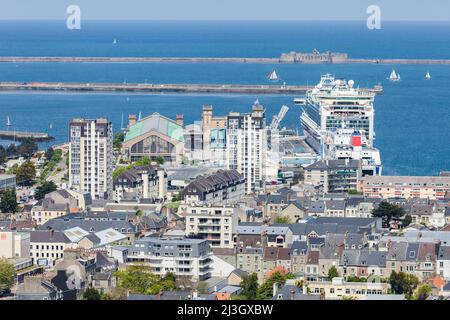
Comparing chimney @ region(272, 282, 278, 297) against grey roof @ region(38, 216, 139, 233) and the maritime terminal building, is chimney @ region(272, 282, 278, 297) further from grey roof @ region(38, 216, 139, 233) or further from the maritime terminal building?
the maritime terminal building

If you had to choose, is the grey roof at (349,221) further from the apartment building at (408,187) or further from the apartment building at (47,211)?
the apartment building at (408,187)

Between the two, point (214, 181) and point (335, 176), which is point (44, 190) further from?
point (335, 176)

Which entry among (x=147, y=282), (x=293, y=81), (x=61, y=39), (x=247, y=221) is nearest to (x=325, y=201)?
(x=247, y=221)

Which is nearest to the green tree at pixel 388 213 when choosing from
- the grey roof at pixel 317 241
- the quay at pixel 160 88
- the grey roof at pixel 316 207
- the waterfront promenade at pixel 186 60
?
the grey roof at pixel 316 207

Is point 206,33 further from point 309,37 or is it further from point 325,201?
point 325,201

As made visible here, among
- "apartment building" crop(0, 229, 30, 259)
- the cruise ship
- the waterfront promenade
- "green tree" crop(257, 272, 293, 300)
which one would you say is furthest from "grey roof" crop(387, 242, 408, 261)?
the waterfront promenade

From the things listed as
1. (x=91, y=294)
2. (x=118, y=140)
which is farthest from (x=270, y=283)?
(x=118, y=140)
